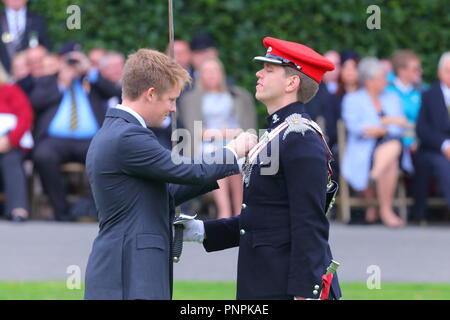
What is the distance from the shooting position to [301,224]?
5.25m

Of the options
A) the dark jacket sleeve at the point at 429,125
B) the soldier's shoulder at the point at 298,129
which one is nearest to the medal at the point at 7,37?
the dark jacket sleeve at the point at 429,125

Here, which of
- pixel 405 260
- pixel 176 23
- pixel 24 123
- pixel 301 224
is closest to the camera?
pixel 301 224

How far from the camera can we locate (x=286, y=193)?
5391 mm

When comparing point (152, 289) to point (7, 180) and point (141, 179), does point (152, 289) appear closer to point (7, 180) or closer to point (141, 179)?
point (141, 179)

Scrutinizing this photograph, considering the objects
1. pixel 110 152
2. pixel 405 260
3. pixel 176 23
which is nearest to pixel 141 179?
pixel 110 152

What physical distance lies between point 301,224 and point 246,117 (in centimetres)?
732

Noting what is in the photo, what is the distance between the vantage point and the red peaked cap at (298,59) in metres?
5.51

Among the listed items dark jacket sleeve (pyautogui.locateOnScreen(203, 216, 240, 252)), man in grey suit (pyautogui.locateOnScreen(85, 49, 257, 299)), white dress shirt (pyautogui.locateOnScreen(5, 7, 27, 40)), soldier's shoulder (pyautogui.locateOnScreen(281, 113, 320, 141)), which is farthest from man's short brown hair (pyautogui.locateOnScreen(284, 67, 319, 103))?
white dress shirt (pyautogui.locateOnScreen(5, 7, 27, 40))

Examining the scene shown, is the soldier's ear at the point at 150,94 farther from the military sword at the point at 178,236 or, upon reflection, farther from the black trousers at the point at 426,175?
the black trousers at the point at 426,175

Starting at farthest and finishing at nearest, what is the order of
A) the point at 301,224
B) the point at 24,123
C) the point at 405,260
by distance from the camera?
1. the point at 24,123
2. the point at 405,260
3. the point at 301,224

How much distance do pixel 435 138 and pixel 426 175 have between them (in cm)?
43

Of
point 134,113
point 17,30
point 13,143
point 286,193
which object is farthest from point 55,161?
point 286,193

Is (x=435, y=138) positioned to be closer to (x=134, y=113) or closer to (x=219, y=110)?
(x=219, y=110)
